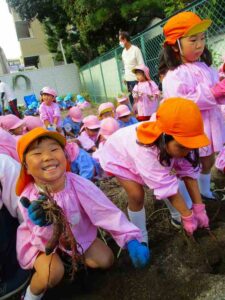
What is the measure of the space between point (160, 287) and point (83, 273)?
502 millimetres

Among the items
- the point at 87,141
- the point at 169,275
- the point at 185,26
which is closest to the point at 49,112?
the point at 87,141

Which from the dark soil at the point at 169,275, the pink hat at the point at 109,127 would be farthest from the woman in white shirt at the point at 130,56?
the dark soil at the point at 169,275

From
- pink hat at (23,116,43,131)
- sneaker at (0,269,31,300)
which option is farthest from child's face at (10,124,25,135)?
sneaker at (0,269,31,300)

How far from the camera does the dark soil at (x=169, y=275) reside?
73.0 inches

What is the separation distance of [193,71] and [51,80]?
20.2m

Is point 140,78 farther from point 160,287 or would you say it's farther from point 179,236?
point 160,287

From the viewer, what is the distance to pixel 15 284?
214cm

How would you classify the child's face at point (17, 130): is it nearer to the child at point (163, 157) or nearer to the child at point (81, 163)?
the child at point (81, 163)

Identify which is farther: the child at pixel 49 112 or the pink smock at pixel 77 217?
the child at pixel 49 112

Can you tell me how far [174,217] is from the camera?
2479 mm

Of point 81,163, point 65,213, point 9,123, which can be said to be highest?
point 9,123

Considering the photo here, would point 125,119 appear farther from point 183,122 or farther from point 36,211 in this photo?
point 36,211

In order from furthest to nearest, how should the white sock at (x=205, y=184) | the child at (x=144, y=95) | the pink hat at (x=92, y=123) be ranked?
the child at (x=144, y=95) → the pink hat at (x=92, y=123) → the white sock at (x=205, y=184)

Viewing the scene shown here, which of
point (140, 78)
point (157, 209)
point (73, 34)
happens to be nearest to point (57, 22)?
point (73, 34)
